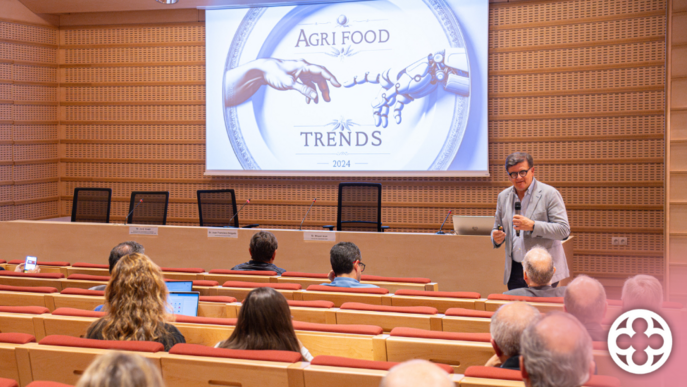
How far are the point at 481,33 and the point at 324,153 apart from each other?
2.52 metres

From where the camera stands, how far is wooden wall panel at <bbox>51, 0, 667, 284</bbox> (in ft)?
21.0

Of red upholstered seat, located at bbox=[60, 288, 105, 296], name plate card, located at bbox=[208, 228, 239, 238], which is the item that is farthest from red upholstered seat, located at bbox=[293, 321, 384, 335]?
name plate card, located at bbox=[208, 228, 239, 238]

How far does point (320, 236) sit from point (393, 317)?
8.71ft

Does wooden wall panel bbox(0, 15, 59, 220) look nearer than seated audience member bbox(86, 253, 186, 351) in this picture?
No

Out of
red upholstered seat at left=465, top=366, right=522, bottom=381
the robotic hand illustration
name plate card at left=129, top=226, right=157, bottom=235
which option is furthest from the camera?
the robotic hand illustration

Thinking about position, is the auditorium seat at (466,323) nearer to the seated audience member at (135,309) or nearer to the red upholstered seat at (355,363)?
A: the red upholstered seat at (355,363)

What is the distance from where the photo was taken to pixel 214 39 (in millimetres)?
7703

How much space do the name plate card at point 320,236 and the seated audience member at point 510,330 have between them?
3.33 metres

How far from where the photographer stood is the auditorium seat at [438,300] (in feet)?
9.71

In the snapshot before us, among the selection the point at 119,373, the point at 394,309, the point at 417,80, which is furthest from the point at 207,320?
the point at 417,80

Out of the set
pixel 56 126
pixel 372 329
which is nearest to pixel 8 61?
pixel 56 126

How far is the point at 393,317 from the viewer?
2447 mm

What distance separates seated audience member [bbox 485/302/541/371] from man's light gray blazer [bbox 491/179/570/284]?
1.91 metres

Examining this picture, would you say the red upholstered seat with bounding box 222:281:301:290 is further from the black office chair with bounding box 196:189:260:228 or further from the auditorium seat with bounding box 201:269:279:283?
the black office chair with bounding box 196:189:260:228
